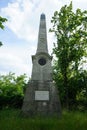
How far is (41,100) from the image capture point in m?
19.7

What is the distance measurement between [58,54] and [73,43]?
1.82 m

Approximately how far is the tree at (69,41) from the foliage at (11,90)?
6.14 meters

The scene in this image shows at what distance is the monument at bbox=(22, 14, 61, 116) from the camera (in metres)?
19.6

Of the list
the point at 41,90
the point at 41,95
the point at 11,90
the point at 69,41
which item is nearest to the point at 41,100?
the point at 41,95

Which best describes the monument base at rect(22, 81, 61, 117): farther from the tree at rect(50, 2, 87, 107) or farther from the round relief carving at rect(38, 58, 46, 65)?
the tree at rect(50, 2, 87, 107)

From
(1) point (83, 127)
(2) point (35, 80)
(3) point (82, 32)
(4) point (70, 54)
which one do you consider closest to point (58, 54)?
(4) point (70, 54)

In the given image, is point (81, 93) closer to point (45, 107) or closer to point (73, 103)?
point (73, 103)

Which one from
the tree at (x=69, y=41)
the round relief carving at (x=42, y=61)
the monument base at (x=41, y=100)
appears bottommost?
the monument base at (x=41, y=100)

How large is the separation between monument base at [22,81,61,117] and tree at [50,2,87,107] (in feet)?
26.6

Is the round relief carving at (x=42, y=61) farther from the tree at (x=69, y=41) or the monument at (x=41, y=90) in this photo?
the tree at (x=69, y=41)

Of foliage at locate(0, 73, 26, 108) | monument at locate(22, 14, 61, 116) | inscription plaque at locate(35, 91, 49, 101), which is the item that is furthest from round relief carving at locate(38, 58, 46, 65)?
foliage at locate(0, 73, 26, 108)

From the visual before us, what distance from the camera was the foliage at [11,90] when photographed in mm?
31922

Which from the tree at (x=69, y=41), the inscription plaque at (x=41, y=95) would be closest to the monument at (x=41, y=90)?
the inscription plaque at (x=41, y=95)

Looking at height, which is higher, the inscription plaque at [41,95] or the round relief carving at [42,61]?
the round relief carving at [42,61]
